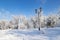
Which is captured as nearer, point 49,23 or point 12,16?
point 49,23

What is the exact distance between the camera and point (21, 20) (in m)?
32.4

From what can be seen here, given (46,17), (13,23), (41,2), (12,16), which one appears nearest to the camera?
(41,2)

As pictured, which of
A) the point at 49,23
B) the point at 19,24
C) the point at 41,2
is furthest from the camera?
the point at 19,24

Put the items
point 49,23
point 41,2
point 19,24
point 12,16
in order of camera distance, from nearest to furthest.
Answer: point 41,2 → point 49,23 → point 19,24 → point 12,16

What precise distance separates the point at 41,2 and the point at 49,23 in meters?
10.8

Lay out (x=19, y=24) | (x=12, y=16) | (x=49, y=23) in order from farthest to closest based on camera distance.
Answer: (x=12, y=16) → (x=19, y=24) → (x=49, y=23)

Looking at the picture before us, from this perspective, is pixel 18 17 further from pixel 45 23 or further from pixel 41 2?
pixel 41 2

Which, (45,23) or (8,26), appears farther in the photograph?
(8,26)

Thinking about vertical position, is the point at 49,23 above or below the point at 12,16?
below

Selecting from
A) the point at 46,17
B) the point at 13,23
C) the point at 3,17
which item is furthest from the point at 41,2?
the point at 3,17

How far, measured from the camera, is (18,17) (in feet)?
104

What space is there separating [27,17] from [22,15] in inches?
62.8

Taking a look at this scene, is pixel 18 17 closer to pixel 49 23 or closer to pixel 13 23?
pixel 13 23

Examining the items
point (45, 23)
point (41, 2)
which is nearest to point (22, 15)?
point (45, 23)
